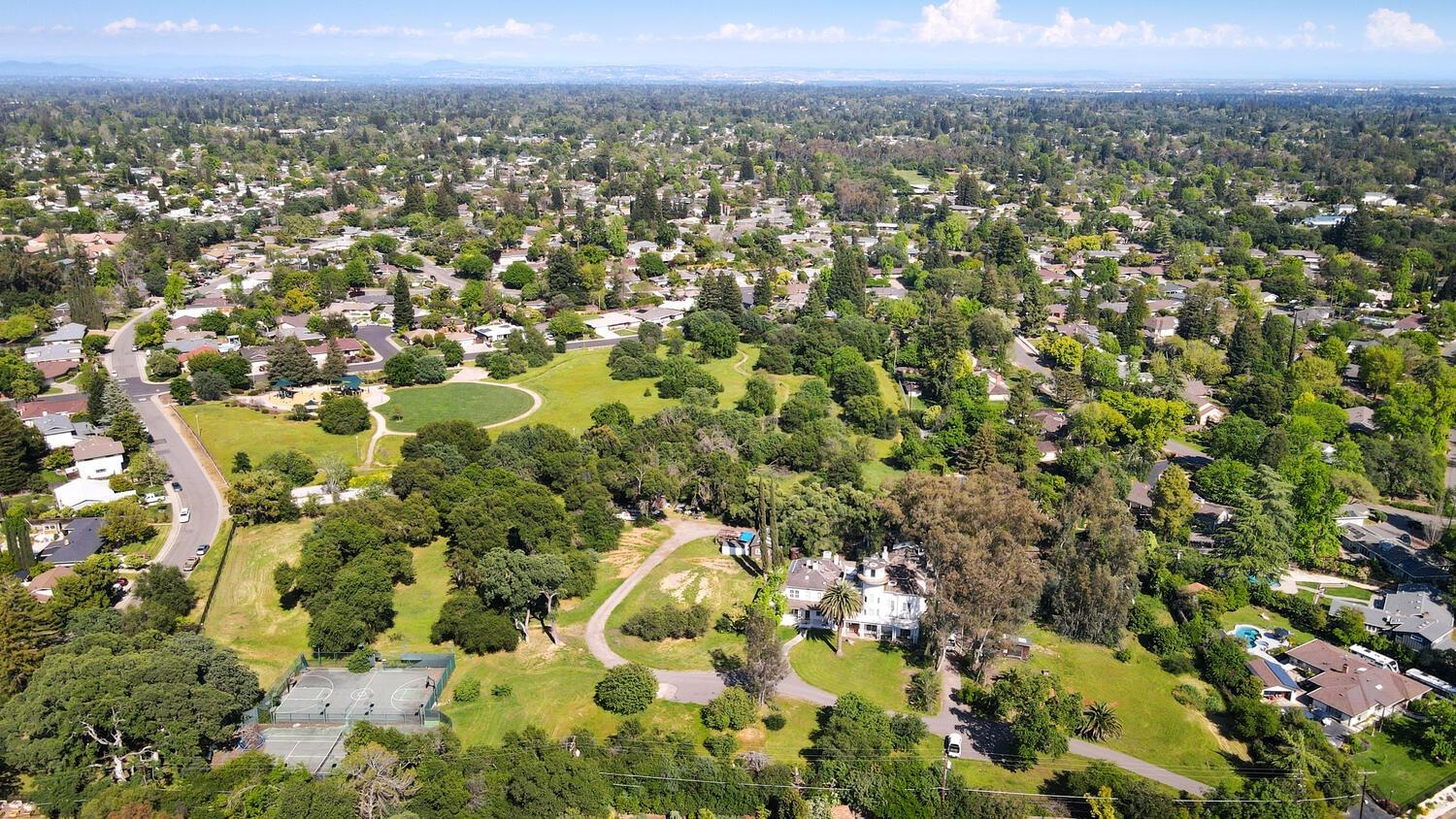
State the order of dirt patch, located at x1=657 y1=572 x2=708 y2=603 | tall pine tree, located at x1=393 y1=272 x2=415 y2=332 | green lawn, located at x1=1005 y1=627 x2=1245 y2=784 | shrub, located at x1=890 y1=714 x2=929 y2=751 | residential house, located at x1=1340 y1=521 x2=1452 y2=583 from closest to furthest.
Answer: shrub, located at x1=890 y1=714 x2=929 y2=751
green lawn, located at x1=1005 y1=627 x2=1245 y2=784
dirt patch, located at x1=657 y1=572 x2=708 y2=603
residential house, located at x1=1340 y1=521 x2=1452 y2=583
tall pine tree, located at x1=393 y1=272 x2=415 y2=332

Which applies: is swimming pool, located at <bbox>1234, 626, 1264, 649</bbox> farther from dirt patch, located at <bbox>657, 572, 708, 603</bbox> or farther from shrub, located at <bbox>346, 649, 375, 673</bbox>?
→ shrub, located at <bbox>346, 649, 375, 673</bbox>

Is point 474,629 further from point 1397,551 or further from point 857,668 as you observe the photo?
point 1397,551

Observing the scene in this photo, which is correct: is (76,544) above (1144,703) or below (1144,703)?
above

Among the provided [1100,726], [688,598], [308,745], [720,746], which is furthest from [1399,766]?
[308,745]

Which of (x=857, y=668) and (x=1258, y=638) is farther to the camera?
(x=1258, y=638)

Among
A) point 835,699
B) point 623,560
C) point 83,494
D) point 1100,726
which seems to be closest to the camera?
point 1100,726

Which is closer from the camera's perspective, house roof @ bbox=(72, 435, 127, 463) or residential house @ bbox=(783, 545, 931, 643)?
residential house @ bbox=(783, 545, 931, 643)

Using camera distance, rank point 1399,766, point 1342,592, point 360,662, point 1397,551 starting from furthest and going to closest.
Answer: point 1397,551
point 1342,592
point 360,662
point 1399,766

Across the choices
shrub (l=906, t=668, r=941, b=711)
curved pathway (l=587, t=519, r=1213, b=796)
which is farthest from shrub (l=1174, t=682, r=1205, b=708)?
shrub (l=906, t=668, r=941, b=711)
